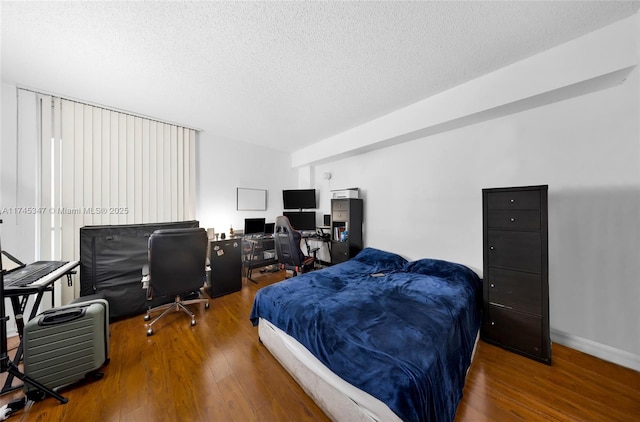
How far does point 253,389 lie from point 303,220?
3351 mm

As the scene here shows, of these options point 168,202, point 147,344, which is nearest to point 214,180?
point 168,202

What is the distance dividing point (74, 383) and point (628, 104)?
5.21 metres

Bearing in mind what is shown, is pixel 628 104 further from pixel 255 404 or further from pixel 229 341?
pixel 229 341

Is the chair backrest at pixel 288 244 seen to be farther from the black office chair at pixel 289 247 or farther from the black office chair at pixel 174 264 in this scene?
the black office chair at pixel 174 264

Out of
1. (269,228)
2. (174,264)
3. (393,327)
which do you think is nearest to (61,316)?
(174,264)

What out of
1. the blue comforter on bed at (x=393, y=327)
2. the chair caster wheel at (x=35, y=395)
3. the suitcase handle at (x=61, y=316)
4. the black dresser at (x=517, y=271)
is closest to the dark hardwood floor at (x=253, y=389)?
the chair caster wheel at (x=35, y=395)

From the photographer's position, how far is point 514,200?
6.75ft

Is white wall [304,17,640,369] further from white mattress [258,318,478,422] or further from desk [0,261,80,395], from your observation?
desk [0,261,80,395]

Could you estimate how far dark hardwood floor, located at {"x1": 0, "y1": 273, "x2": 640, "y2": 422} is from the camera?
1.43 meters

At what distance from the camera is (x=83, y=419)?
1395 mm

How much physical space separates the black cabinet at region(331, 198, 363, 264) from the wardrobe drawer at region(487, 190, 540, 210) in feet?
6.80

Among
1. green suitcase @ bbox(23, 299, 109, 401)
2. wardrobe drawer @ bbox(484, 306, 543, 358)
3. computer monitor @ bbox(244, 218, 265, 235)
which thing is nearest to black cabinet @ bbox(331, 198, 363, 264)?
computer monitor @ bbox(244, 218, 265, 235)

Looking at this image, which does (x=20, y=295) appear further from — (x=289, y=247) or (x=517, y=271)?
(x=517, y=271)

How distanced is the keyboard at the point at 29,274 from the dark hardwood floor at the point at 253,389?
85 centimetres
